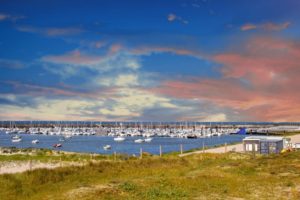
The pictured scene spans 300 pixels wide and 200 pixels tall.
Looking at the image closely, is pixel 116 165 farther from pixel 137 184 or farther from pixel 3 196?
pixel 3 196

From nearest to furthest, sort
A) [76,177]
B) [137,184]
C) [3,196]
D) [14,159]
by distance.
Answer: [3,196] < [137,184] < [76,177] < [14,159]

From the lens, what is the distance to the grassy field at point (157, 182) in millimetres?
25281

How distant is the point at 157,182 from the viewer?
3002 cm

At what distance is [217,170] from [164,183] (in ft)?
30.7

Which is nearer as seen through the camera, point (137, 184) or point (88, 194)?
point (88, 194)

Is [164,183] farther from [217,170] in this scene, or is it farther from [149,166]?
[149,166]

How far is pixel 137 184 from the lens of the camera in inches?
1134

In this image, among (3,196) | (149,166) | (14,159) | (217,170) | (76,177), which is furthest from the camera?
(14,159)

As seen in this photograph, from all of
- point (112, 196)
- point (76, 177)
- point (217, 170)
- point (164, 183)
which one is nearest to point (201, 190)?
point (164, 183)

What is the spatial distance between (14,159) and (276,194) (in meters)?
52.5

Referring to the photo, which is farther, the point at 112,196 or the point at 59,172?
the point at 59,172

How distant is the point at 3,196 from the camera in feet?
86.2

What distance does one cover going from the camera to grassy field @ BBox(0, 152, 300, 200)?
25281mm

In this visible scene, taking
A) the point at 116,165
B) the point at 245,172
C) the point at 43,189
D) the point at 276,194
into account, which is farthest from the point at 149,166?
the point at 276,194
